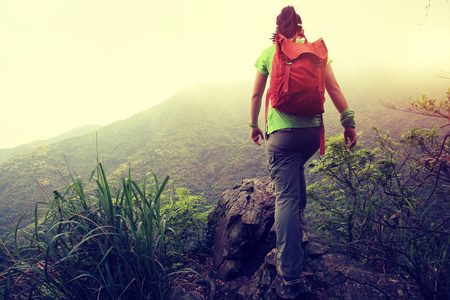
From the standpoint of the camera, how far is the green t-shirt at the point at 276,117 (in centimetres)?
160

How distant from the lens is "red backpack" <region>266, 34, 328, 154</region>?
1.49 m

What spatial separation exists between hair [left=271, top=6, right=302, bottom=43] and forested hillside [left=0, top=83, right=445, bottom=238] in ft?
22.7

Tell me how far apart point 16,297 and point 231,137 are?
11.7 meters

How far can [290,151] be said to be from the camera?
5.42 feet

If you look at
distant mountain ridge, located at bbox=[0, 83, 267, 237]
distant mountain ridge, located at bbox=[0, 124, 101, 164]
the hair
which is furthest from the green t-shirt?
distant mountain ridge, located at bbox=[0, 124, 101, 164]

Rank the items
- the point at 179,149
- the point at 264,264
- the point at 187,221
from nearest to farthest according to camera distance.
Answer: the point at 264,264, the point at 187,221, the point at 179,149

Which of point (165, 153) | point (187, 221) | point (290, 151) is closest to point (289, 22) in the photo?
point (290, 151)

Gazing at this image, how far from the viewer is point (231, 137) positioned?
12.7 m

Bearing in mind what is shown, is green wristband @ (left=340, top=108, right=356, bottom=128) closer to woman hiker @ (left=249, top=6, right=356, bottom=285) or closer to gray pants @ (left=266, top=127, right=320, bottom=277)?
woman hiker @ (left=249, top=6, right=356, bottom=285)

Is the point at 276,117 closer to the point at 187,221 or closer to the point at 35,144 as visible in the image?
the point at 187,221

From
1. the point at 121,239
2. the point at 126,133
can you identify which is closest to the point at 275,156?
the point at 121,239

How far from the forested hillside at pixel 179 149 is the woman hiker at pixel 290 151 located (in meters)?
6.53

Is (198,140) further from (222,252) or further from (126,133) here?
(222,252)

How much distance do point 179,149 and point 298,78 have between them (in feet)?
36.0
